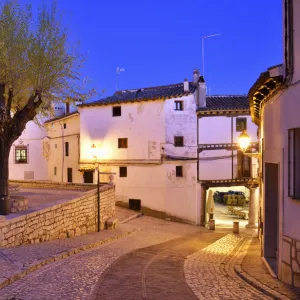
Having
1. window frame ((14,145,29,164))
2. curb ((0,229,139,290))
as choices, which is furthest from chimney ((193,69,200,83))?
curb ((0,229,139,290))

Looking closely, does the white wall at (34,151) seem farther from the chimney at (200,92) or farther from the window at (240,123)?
the window at (240,123)

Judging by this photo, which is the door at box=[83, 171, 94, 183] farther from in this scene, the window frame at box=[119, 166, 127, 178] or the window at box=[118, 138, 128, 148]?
the window at box=[118, 138, 128, 148]

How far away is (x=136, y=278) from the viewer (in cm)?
876

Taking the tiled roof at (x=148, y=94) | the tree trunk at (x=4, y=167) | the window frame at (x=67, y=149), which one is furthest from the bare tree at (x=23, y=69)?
the window frame at (x=67, y=149)

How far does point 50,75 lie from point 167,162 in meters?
15.1

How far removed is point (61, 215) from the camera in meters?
14.8

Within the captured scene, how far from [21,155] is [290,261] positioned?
3308 centimetres

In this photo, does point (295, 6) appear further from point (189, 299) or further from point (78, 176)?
point (78, 176)

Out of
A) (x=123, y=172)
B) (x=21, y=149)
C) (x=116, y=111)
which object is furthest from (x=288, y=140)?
(x=21, y=149)

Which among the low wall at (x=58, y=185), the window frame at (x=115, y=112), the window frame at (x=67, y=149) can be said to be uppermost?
the window frame at (x=115, y=112)

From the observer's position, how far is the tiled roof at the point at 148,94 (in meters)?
27.8

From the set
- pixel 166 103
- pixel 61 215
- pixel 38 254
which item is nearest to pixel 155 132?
pixel 166 103

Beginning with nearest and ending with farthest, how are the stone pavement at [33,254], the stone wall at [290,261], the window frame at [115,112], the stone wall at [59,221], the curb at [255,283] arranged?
the curb at [255,283], the stone wall at [290,261], the stone pavement at [33,254], the stone wall at [59,221], the window frame at [115,112]

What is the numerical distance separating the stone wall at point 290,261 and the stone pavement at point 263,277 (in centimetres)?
15
